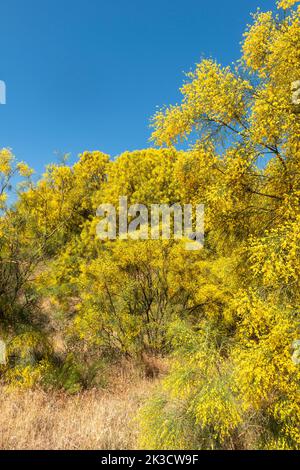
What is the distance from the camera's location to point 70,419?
588cm

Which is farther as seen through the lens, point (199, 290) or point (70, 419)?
point (199, 290)

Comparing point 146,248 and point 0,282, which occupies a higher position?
point 146,248

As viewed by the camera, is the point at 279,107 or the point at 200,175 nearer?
the point at 279,107

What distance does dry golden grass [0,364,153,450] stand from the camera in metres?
5.08

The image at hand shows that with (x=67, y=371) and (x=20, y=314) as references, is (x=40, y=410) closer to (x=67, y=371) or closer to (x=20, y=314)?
(x=67, y=371)

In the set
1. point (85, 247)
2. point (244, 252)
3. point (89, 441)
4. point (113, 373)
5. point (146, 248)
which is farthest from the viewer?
point (85, 247)

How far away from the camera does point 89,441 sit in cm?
510

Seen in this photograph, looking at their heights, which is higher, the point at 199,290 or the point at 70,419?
the point at 199,290

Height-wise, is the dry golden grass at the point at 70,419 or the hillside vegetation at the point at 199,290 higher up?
the hillside vegetation at the point at 199,290

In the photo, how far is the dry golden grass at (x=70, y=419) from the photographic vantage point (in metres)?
5.08

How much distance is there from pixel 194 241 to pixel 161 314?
2.73 metres

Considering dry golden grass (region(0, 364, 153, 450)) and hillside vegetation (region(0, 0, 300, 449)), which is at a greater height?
hillside vegetation (region(0, 0, 300, 449))
